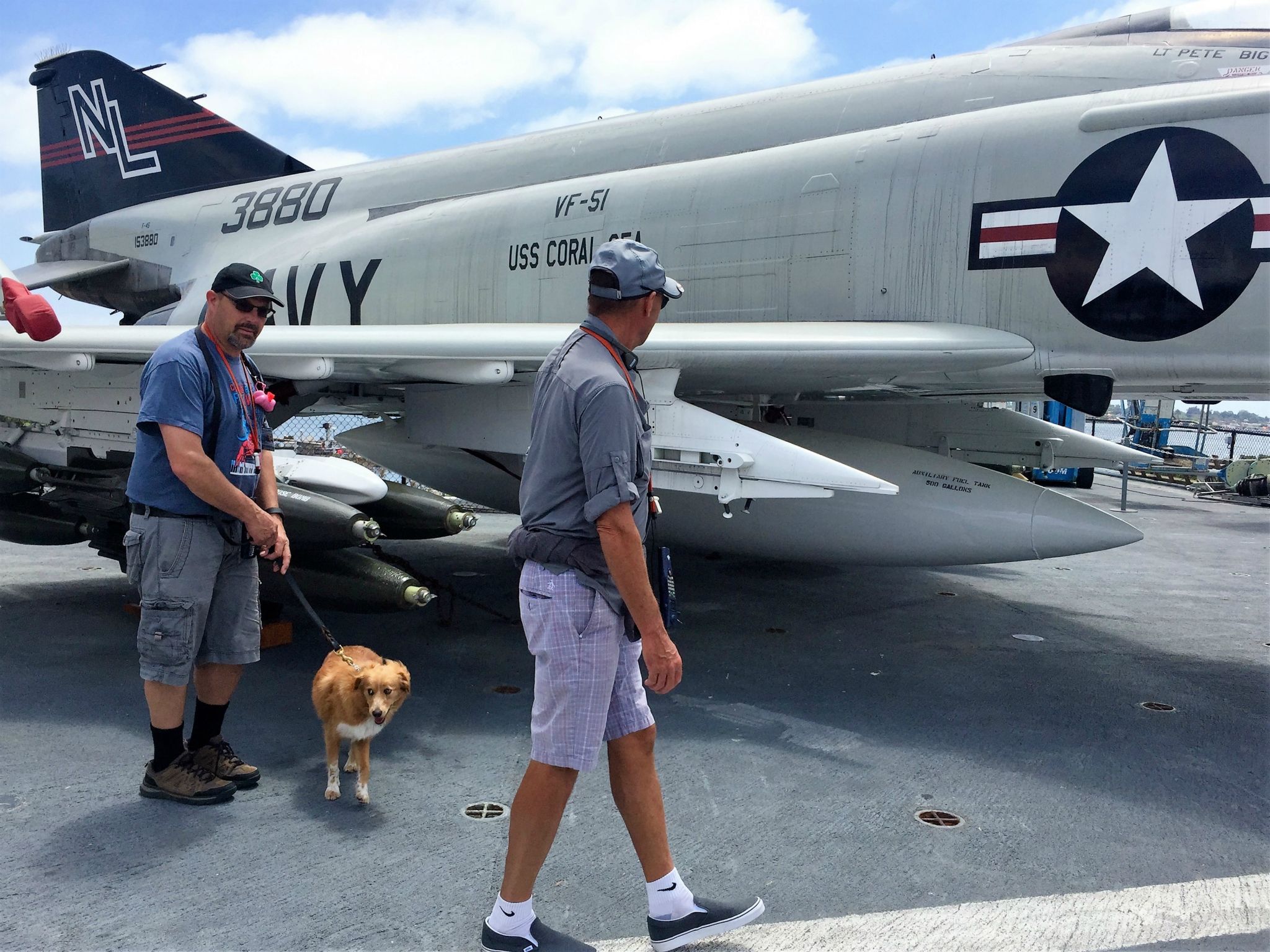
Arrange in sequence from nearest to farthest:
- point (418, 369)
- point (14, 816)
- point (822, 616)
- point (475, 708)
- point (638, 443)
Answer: point (638, 443)
point (14, 816)
point (475, 708)
point (418, 369)
point (822, 616)

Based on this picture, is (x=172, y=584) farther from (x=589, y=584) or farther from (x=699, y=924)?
(x=699, y=924)

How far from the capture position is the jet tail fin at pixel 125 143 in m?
10.8

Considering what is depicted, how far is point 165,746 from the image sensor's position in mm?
3322

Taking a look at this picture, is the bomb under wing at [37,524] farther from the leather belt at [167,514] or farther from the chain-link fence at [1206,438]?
the chain-link fence at [1206,438]

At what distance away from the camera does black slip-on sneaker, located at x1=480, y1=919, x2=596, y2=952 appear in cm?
228

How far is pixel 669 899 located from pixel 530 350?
299 centimetres

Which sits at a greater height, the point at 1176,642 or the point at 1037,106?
the point at 1037,106

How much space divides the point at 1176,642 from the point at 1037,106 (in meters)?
3.55

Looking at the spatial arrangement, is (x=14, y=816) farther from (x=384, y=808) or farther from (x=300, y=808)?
(x=384, y=808)

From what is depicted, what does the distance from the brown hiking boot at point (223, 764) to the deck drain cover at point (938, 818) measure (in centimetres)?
245

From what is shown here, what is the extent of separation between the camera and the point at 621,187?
6.66 meters

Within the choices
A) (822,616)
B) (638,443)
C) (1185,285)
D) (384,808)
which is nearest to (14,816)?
(384,808)

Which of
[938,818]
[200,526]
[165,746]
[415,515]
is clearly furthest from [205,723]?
[415,515]

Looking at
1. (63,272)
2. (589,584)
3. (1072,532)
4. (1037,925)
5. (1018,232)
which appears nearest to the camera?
(589,584)
